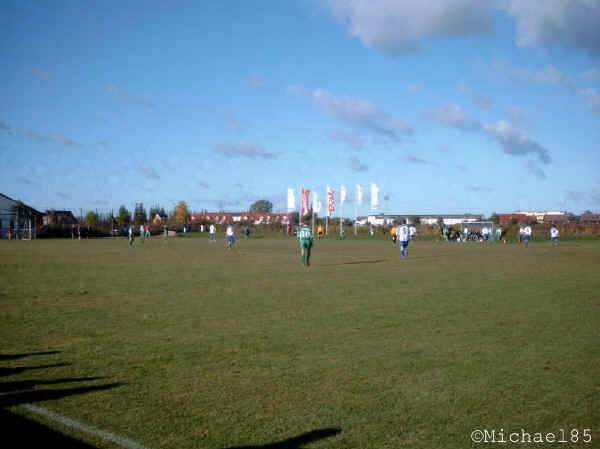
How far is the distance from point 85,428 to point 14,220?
3375 inches

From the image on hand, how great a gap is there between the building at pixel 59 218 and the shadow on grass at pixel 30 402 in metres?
120

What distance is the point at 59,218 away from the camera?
129 m

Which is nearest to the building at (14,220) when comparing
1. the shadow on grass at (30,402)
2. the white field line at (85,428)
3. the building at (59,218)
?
the building at (59,218)

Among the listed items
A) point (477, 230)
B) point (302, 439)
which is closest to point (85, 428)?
point (302, 439)

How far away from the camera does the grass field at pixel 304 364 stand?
15.9 ft

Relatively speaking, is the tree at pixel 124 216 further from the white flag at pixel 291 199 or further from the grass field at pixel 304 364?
the grass field at pixel 304 364

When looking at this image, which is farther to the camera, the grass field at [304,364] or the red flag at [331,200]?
the red flag at [331,200]

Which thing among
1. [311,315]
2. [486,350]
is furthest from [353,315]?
[486,350]

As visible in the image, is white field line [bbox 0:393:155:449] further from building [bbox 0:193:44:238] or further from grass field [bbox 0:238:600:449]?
building [bbox 0:193:44:238]

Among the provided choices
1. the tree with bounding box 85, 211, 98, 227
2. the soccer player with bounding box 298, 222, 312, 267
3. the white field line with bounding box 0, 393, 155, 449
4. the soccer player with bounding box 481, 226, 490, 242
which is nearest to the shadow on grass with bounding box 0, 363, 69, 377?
the white field line with bounding box 0, 393, 155, 449

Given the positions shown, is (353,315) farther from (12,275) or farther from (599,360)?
(12,275)

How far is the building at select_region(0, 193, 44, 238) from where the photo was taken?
234ft

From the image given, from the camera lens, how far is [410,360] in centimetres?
707

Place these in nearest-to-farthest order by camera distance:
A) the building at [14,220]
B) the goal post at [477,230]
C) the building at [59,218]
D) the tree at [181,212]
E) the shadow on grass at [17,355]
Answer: the shadow on grass at [17,355] → the goal post at [477,230] → the building at [14,220] → the building at [59,218] → the tree at [181,212]
